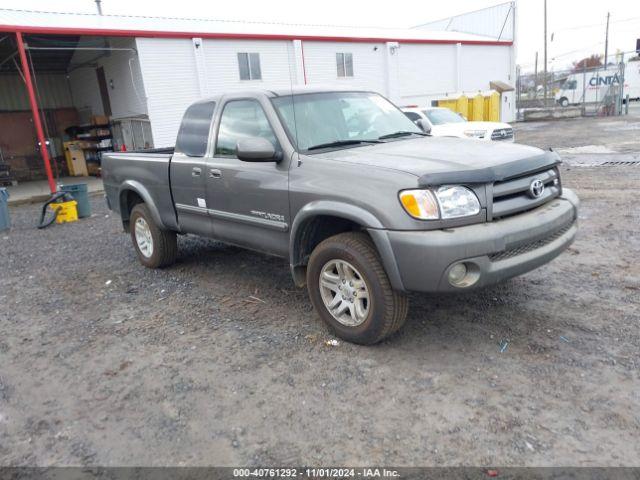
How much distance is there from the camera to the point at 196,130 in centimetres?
524

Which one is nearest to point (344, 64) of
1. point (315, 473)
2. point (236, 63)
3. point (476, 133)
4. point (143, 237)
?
point (236, 63)

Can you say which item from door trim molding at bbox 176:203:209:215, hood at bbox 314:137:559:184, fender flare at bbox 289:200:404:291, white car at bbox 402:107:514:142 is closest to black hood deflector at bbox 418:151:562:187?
hood at bbox 314:137:559:184

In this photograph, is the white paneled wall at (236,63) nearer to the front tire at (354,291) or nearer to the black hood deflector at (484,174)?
the front tire at (354,291)

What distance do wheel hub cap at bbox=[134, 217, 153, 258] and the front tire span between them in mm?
2896

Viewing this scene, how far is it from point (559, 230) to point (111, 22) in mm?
17569

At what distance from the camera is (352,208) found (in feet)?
11.7

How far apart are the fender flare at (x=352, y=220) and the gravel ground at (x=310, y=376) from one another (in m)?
0.67

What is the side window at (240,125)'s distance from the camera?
14.8ft

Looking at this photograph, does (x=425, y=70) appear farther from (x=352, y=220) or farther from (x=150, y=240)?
(x=352, y=220)

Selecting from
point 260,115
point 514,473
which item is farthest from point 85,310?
point 514,473

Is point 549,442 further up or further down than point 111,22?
further down

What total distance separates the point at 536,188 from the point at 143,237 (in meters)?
4.54

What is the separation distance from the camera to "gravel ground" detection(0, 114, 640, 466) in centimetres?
280

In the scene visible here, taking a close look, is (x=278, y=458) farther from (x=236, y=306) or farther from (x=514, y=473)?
(x=236, y=306)
